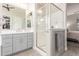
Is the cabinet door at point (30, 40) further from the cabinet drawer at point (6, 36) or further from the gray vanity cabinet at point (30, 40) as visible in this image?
the cabinet drawer at point (6, 36)

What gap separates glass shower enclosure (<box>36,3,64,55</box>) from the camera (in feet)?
6.74

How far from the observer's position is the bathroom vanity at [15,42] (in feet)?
7.41

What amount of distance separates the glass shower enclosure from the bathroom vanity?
222mm

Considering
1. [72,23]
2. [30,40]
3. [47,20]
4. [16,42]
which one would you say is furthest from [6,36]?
[72,23]

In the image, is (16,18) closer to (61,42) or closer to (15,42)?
(15,42)

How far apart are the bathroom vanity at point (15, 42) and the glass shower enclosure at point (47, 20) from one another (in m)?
0.22

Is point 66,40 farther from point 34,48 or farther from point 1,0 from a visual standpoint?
point 1,0

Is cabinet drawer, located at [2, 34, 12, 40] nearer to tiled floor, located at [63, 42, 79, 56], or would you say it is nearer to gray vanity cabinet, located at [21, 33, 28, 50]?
gray vanity cabinet, located at [21, 33, 28, 50]

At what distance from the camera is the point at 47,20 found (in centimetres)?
213

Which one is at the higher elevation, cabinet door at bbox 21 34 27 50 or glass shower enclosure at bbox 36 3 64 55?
glass shower enclosure at bbox 36 3 64 55

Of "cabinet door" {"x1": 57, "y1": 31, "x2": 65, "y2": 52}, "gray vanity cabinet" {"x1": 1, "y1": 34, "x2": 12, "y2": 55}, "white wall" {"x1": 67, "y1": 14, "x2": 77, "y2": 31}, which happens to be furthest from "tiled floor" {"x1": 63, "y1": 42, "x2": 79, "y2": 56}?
"gray vanity cabinet" {"x1": 1, "y1": 34, "x2": 12, "y2": 55}

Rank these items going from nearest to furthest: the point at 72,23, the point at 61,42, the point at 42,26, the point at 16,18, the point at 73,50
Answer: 1. the point at 72,23
2. the point at 73,50
3. the point at 61,42
4. the point at 42,26
5. the point at 16,18

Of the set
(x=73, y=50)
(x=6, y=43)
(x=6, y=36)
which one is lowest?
(x=73, y=50)

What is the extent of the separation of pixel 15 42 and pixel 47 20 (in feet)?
3.06
